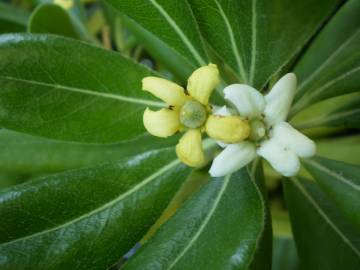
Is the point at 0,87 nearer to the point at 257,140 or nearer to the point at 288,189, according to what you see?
the point at 257,140

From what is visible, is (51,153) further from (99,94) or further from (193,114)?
(193,114)

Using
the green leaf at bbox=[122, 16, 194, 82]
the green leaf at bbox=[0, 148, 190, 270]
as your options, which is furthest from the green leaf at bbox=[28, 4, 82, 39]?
the green leaf at bbox=[0, 148, 190, 270]

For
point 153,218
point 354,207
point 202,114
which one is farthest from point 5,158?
point 354,207

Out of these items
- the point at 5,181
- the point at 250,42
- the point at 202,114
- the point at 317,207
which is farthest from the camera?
the point at 5,181

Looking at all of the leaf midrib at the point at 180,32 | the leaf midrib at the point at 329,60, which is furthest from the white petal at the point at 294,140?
the leaf midrib at the point at 329,60

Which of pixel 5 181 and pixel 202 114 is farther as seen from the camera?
pixel 5 181

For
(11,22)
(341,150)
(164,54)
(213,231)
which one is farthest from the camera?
(11,22)

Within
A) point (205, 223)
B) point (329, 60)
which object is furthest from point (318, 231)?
point (329, 60)
